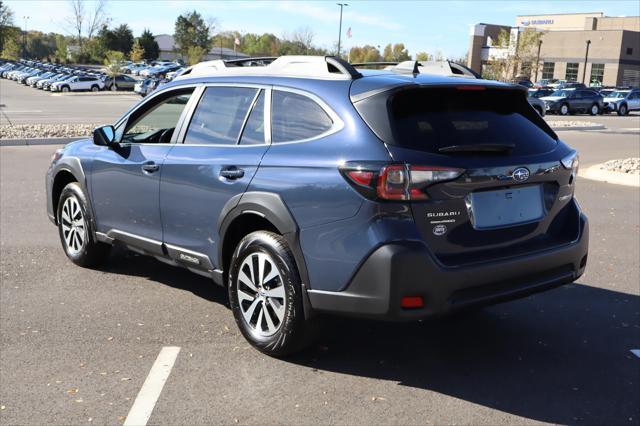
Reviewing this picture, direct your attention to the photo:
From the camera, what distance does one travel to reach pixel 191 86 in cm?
514

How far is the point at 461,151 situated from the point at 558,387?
1.53 m

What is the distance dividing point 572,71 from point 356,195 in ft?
311

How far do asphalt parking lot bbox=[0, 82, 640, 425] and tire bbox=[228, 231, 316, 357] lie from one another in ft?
0.54

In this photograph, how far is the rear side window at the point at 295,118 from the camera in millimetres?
4086

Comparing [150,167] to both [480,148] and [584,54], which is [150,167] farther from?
[584,54]

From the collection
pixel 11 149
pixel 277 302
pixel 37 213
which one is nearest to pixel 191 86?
pixel 277 302

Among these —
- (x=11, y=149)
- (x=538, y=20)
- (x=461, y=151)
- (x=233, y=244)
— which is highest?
(x=538, y=20)

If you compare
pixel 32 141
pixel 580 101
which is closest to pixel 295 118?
pixel 32 141

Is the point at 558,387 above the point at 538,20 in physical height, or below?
below

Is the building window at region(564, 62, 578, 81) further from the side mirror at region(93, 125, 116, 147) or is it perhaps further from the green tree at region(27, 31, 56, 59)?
the side mirror at region(93, 125, 116, 147)

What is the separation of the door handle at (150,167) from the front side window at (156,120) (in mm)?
230

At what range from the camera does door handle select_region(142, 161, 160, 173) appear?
510 centimetres

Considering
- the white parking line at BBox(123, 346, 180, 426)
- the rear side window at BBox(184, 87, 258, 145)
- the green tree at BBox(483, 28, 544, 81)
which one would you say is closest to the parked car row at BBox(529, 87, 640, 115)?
the green tree at BBox(483, 28, 544, 81)

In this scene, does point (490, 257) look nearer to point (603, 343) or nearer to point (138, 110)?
point (603, 343)
